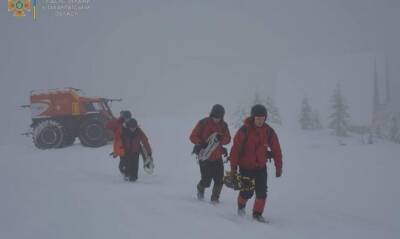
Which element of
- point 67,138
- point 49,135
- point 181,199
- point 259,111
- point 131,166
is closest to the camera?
point 259,111

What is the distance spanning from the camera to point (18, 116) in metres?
107

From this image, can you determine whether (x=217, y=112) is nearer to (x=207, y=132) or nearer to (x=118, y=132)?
(x=207, y=132)

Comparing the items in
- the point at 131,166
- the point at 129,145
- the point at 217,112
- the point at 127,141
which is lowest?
the point at 131,166

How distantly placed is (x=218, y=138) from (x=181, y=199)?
1.44 m

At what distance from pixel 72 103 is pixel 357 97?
71957mm

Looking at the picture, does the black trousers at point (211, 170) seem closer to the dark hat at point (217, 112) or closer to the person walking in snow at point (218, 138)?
the person walking in snow at point (218, 138)

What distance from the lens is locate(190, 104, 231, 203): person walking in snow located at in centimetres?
833

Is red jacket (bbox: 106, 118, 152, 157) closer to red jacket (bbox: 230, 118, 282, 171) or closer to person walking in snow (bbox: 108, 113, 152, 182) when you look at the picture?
person walking in snow (bbox: 108, 113, 152, 182)

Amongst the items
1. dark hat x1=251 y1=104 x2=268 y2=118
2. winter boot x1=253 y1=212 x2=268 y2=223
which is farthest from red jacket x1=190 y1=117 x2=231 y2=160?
winter boot x1=253 y1=212 x2=268 y2=223

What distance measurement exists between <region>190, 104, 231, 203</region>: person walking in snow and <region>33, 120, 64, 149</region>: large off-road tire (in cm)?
1190

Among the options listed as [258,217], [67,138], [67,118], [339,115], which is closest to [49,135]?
[67,138]

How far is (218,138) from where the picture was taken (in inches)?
331

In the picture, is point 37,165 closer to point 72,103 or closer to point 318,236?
point 72,103

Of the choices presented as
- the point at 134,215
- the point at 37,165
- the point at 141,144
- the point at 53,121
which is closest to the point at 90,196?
the point at 134,215
